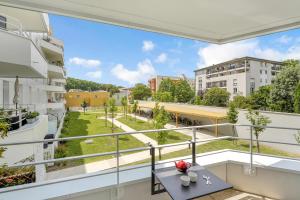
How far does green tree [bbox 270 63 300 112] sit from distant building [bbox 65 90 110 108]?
30273mm

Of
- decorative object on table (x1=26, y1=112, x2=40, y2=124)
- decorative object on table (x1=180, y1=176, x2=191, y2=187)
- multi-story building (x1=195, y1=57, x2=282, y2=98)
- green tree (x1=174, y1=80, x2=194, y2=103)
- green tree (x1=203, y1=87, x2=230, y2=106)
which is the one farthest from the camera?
green tree (x1=174, y1=80, x2=194, y2=103)

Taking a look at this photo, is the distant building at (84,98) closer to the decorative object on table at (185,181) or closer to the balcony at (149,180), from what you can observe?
the balcony at (149,180)

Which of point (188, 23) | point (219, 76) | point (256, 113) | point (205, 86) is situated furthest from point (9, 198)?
point (205, 86)

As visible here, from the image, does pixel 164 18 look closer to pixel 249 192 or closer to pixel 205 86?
pixel 249 192

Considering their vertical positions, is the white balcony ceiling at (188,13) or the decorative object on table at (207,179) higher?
the white balcony ceiling at (188,13)

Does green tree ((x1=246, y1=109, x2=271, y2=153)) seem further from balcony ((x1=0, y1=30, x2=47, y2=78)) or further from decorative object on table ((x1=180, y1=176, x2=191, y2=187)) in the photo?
balcony ((x1=0, y1=30, x2=47, y2=78))

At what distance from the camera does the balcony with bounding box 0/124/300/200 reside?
81.4 inches

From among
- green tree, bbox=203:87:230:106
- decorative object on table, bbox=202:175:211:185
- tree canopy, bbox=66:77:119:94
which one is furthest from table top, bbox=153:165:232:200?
tree canopy, bbox=66:77:119:94

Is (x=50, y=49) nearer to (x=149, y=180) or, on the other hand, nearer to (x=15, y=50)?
(x=15, y=50)

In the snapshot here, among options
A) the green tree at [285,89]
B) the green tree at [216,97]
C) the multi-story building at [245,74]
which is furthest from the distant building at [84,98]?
the green tree at [285,89]

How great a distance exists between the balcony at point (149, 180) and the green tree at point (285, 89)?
55.5 feet

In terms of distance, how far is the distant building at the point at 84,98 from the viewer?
39.3 m

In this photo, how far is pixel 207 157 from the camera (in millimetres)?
3133

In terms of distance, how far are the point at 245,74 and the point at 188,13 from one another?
111ft
